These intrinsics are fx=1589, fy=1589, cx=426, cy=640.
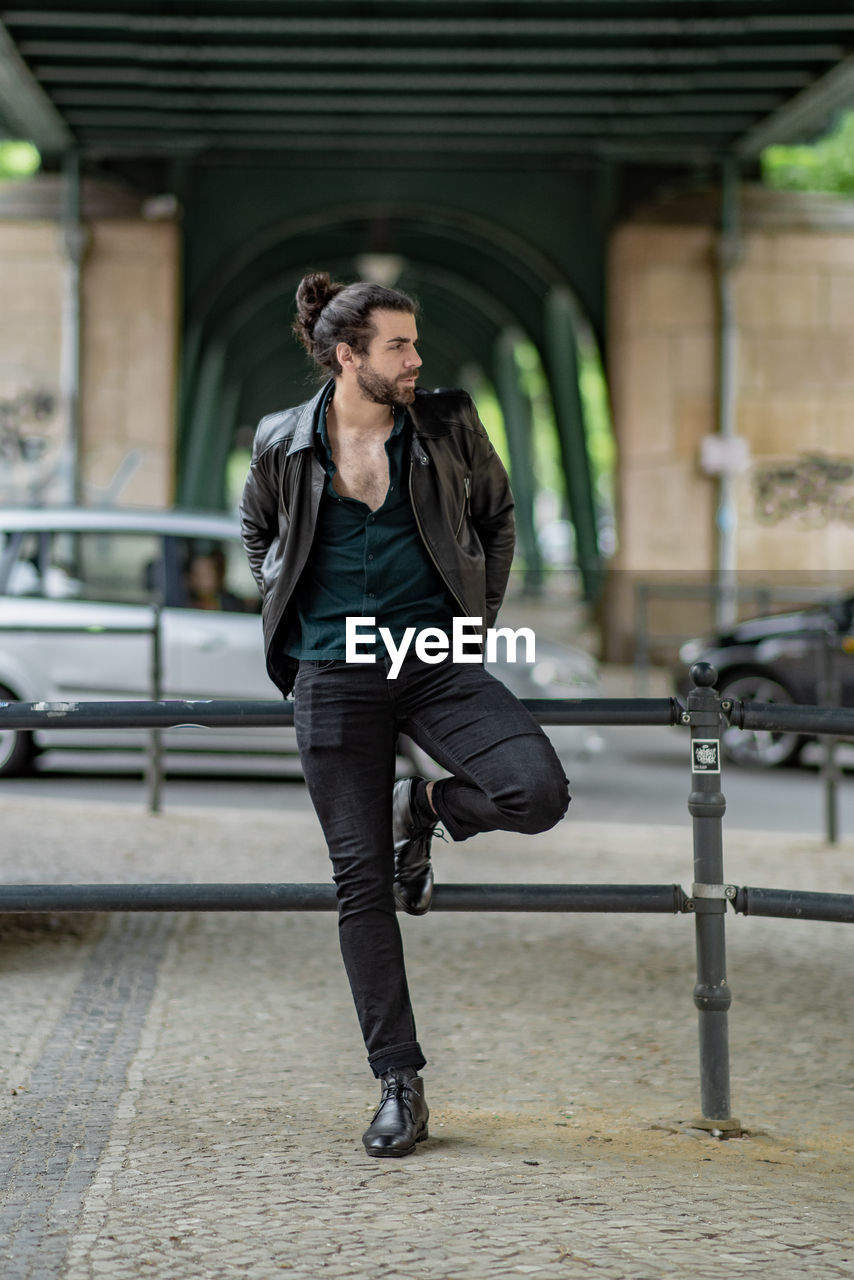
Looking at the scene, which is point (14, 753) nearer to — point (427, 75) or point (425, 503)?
point (425, 503)

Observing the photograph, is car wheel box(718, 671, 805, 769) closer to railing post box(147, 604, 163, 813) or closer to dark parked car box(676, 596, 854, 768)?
dark parked car box(676, 596, 854, 768)

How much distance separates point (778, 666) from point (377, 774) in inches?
381

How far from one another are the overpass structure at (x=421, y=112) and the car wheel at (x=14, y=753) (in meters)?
8.28

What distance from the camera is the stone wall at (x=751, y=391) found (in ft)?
74.0

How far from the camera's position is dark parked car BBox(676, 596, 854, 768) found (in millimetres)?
12453

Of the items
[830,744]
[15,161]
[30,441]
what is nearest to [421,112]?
[30,441]

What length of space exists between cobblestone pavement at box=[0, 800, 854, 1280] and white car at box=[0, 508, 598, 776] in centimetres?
334

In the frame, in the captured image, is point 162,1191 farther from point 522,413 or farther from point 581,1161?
point 522,413

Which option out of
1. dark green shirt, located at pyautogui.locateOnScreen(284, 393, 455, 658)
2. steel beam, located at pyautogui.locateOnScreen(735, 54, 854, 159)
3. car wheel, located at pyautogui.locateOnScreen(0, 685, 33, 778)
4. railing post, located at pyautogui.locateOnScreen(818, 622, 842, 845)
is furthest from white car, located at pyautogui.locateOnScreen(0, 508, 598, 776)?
steel beam, located at pyautogui.locateOnScreen(735, 54, 854, 159)

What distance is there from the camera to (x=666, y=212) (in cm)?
2302

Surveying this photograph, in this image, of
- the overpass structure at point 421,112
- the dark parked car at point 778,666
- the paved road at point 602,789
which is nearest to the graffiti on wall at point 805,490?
the overpass structure at point 421,112

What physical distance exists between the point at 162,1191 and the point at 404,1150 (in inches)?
20.7

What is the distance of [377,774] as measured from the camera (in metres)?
3.49

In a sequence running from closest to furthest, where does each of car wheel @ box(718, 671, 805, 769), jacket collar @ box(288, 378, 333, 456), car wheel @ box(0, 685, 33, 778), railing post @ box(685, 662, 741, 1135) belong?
jacket collar @ box(288, 378, 333, 456) → railing post @ box(685, 662, 741, 1135) → car wheel @ box(0, 685, 33, 778) → car wheel @ box(718, 671, 805, 769)
